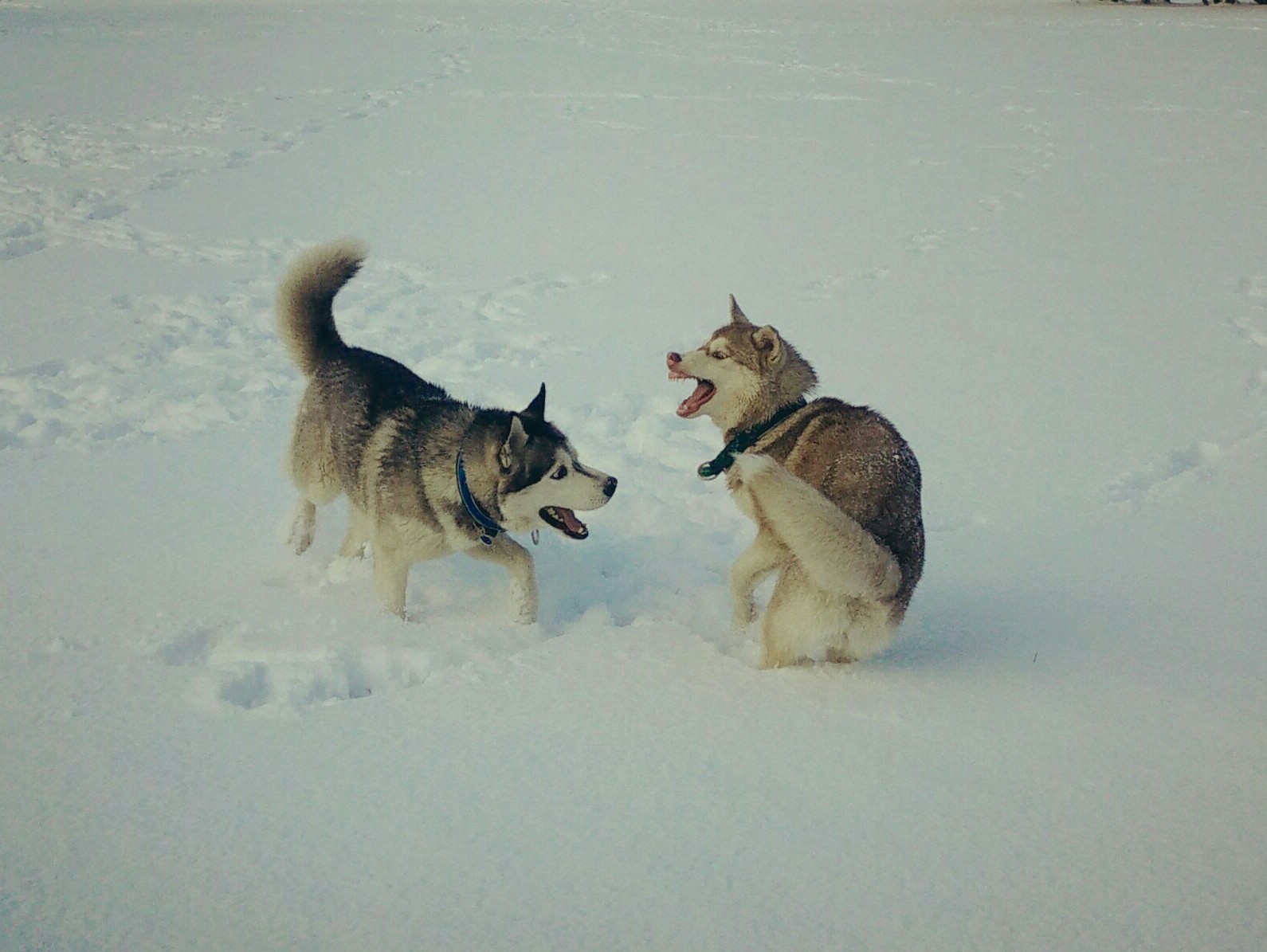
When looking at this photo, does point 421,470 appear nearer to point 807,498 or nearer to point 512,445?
point 512,445

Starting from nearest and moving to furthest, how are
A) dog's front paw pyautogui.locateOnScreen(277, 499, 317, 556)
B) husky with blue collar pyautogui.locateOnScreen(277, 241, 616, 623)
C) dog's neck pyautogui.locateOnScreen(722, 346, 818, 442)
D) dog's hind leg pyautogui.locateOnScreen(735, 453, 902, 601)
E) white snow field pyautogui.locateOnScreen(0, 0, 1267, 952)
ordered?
white snow field pyautogui.locateOnScreen(0, 0, 1267, 952), dog's hind leg pyautogui.locateOnScreen(735, 453, 902, 601), husky with blue collar pyautogui.locateOnScreen(277, 241, 616, 623), dog's neck pyautogui.locateOnScreen(722, 346, 818, 442), dog's front paw pyautogui.locateOnScreen(277, 499, 317, 556)

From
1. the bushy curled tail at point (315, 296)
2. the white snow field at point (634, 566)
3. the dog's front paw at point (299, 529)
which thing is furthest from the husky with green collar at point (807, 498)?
the dog's front paw at point (299, 529)

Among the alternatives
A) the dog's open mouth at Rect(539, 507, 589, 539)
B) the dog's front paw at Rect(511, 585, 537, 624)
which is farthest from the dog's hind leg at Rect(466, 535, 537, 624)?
the dog's open mouth at Rect(539, 507, 589, 539)

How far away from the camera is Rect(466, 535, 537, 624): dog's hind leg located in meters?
3.75

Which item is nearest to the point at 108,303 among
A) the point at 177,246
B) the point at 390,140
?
the point at 177,246

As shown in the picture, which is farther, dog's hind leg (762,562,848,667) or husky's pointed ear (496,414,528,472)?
husky's pointed ear (496,414,528,472)

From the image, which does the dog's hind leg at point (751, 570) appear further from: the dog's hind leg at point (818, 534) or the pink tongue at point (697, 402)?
the pink tongue at point (697, 402)

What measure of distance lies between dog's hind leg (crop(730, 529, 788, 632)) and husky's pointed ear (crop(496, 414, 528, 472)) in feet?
3.08

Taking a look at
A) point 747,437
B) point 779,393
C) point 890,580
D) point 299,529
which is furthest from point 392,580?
point 890,580

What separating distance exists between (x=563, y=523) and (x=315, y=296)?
1606 mm

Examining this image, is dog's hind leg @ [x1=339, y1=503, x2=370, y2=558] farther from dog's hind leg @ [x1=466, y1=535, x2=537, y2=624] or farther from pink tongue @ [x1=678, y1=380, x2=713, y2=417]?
pink tongue @ [x1=678, y1=380, x2=713, y2=417]

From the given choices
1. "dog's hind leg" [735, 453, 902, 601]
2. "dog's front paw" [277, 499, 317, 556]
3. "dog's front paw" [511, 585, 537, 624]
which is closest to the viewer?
"dog's hind leg" [735, 453, 902, 601]

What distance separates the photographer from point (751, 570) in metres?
3.53

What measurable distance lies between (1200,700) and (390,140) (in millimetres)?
10000
